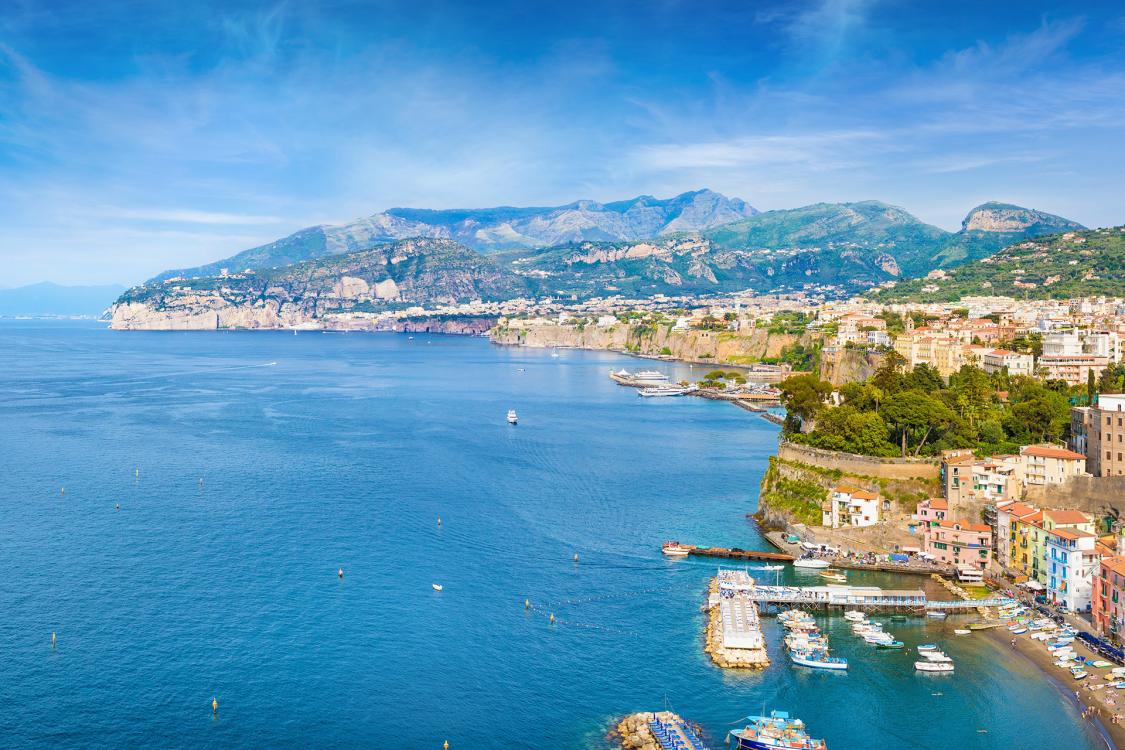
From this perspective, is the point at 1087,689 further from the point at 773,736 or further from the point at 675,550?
the point at 675,550

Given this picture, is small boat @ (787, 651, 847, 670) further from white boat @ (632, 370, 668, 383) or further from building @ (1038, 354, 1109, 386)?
white boat @ (632, 370, 668, 383)

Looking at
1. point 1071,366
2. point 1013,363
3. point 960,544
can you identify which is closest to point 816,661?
point 960,544

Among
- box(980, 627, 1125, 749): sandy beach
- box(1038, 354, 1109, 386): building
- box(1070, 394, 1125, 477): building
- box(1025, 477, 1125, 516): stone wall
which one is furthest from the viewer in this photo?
box(1038, 354, 1109, 386): building

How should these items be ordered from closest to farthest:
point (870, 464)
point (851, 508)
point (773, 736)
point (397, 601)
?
point (773, 736)
point (397, 601)
point (851, 508)
point (870, 464)

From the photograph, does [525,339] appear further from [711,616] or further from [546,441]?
[711,616]

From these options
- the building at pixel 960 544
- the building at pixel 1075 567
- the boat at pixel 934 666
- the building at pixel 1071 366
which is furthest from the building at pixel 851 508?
the building at pixel 1071 366

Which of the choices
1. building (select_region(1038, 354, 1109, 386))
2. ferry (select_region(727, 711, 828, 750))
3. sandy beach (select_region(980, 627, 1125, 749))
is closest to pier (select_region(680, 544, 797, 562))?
sandy beach (select_region(980, 627, 1125, 749))

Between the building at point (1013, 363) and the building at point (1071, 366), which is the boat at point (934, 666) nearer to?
the building at point (1071, 366)
